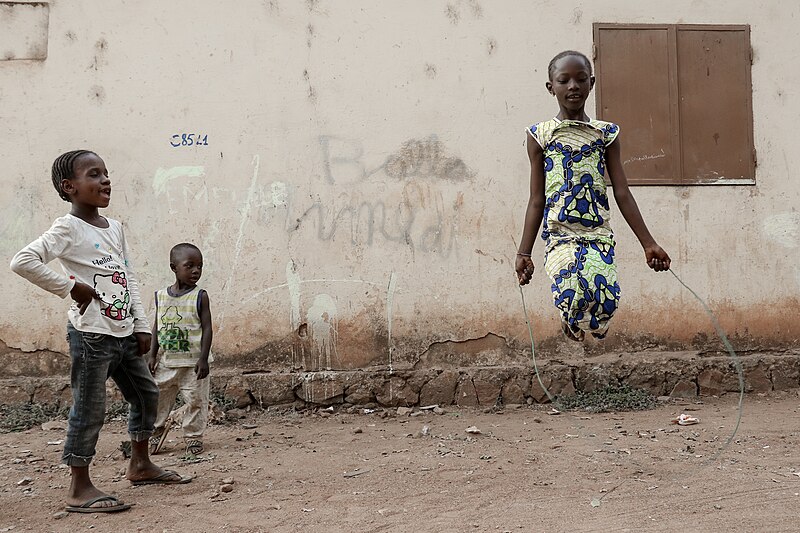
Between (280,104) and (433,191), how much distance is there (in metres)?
1.32

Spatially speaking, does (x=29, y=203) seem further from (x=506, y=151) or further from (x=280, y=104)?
(x=506, y=151)

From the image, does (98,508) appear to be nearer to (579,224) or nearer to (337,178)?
(579,224)

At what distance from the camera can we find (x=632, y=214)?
3.47 metres

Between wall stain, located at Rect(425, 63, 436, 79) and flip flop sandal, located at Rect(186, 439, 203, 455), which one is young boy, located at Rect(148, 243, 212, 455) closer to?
flip flop sandal, located at Rect(186, 439, 203, 455)

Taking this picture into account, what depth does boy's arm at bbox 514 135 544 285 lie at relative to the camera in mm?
3514

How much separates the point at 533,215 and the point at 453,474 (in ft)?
4.59

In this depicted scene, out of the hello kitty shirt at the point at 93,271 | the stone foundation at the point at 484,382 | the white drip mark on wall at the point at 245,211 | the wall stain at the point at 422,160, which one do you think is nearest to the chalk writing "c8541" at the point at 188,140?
the white drip mark on wall at the point at 245,211

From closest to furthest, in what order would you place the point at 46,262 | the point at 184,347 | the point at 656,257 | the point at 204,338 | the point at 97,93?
1. the point at 46,262
2. the point at 656,257
3. the point at 204,338
4. the point at 184,347
5. the point at 97,93

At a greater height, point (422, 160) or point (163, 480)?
point (422, 160)

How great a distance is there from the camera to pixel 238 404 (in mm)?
5301

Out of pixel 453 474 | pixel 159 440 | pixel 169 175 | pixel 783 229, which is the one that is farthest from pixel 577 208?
pixel 169 175

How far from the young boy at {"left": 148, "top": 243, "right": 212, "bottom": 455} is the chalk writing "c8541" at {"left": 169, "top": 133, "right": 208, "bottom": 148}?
1.23 m

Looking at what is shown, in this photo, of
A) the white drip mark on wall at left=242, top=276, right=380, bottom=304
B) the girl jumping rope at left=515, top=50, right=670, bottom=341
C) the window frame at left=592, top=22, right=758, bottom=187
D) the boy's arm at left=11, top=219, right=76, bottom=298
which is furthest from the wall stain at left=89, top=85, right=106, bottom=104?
the window frame at left=592, top=22, right=758, bottom=187

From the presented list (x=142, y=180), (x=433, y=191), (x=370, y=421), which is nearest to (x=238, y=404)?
(x=370, y=421)
